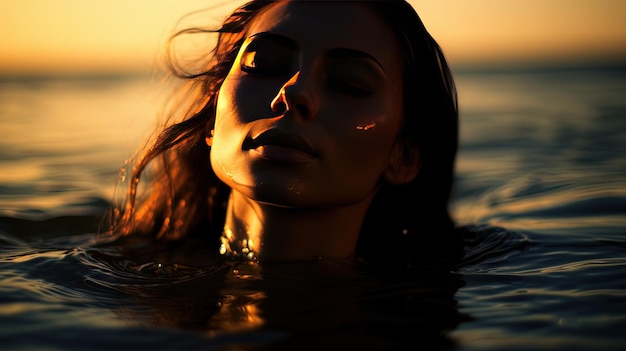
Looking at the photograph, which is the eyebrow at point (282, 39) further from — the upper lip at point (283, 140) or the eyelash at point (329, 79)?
the upper lip at point (283, 140)

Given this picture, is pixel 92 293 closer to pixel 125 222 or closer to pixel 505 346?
pixel 125 222

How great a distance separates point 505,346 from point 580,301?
69 cm

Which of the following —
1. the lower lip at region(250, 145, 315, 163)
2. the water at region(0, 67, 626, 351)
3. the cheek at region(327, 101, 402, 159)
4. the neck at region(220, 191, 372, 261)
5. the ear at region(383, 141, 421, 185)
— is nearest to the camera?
the water at region(0, 67, 626, 351)

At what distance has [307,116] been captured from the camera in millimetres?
3613

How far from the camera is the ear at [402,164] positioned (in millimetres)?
4141

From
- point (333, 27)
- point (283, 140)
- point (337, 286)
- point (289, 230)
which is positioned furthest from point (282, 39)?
point (337, 286)

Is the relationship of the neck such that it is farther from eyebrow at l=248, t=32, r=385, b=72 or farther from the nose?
eyebrow at l=248, t=32, r=385, b=72

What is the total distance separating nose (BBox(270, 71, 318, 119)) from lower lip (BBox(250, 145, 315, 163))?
0.53 ft

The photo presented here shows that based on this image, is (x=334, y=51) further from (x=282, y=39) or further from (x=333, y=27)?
(x=282, y=39)

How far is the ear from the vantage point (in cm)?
414

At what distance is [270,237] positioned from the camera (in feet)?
12.9

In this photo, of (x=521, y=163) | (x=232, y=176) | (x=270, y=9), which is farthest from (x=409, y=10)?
(x=521, y=163)

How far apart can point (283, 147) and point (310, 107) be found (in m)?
0.21

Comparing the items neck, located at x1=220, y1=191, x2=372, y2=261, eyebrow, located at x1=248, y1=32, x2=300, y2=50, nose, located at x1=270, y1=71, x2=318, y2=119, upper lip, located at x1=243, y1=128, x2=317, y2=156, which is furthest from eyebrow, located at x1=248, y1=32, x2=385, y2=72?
neck, located at x1=220, y1=191, x2=372, y2=261
